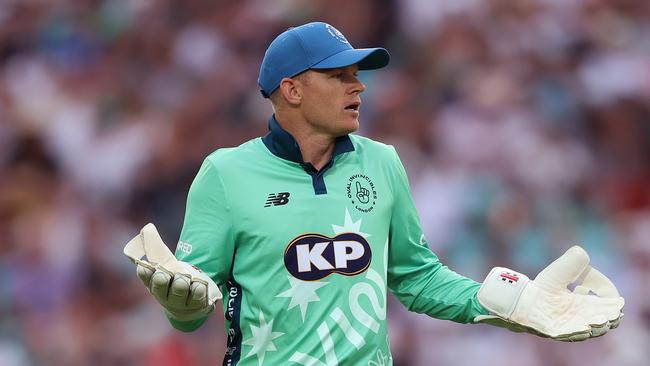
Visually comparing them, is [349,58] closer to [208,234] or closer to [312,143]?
[312,143]

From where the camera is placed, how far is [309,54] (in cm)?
448

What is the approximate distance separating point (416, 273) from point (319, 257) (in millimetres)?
505

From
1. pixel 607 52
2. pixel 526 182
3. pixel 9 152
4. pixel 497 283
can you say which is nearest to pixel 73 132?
pixel 9 152

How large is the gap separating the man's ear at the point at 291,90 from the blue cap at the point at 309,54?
2 centimetres

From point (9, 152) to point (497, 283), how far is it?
495 cm

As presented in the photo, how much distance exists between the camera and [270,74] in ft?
14.9

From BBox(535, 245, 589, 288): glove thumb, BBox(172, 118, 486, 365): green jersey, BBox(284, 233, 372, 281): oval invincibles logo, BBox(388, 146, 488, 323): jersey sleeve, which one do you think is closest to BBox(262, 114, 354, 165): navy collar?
BBox(172, 118, 486, 365): green jersey

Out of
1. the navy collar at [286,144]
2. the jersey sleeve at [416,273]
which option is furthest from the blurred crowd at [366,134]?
the navy collar at [286,144]

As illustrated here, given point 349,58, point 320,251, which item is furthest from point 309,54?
point 320,251

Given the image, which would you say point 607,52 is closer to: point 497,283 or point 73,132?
point 73,132

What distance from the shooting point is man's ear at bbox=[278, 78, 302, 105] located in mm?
4508

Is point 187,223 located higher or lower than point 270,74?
lower

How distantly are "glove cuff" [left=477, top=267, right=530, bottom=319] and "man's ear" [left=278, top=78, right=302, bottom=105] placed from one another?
0.95m

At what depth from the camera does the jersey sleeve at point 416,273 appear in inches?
177
